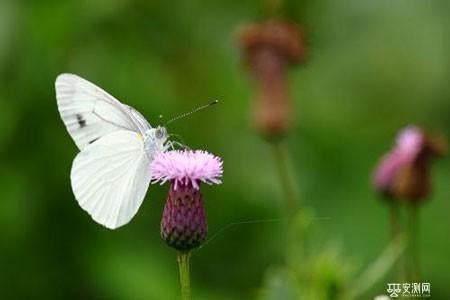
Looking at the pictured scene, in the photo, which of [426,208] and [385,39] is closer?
[426,208]

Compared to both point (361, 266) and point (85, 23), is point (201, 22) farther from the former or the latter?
point (361, 266)

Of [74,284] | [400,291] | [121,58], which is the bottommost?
[400,291]

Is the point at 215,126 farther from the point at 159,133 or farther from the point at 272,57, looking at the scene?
the point at 159,133

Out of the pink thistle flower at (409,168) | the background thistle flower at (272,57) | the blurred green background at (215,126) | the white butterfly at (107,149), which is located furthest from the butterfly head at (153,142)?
the blurred green background at (215,126)

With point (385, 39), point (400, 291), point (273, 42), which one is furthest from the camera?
point (385, 39)

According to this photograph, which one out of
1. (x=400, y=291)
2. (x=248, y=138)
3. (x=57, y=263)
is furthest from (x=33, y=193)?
(x=400, y=291)

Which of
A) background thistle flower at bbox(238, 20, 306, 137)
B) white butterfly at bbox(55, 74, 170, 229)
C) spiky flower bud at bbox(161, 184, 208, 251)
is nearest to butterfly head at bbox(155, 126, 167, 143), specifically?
white butterfly at bbox(55, 74, 170, 229)

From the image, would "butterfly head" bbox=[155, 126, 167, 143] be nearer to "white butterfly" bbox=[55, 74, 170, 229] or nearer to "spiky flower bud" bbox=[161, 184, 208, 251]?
"white butterfly" bbox=[55, 74, 170, 229]
